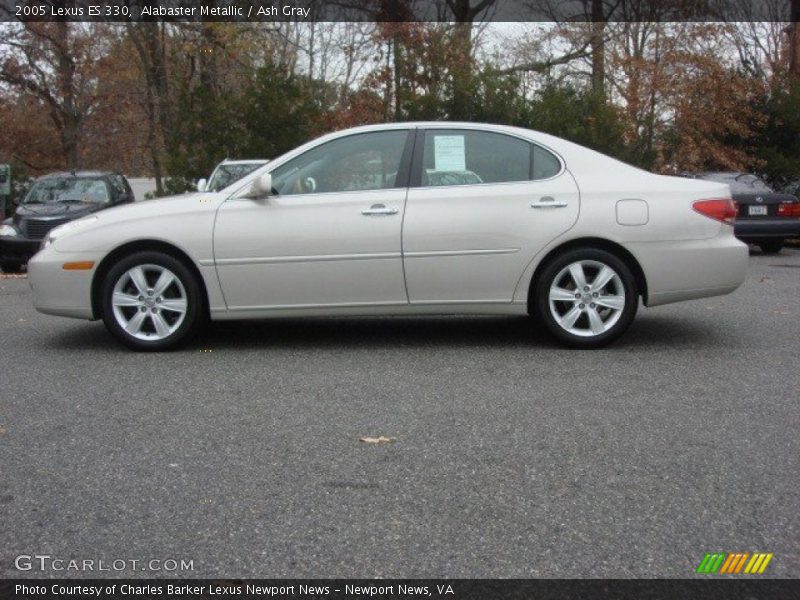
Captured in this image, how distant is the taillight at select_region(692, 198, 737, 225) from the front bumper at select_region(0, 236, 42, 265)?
11.2m

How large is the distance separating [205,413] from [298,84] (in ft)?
53.2

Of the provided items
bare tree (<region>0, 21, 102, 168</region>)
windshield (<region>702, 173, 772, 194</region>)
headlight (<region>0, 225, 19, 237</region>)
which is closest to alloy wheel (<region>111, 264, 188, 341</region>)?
headlight (<region>0, 225, 19, 237</region>)

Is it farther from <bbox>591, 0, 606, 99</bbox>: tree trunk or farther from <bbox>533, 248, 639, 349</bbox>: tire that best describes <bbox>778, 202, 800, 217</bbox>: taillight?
<bbox>591, 0, 606, 99</bbox>: tree trunk

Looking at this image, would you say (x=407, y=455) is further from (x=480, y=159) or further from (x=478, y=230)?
(x=480, y=159)

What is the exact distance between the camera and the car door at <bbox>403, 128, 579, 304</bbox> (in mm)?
6824

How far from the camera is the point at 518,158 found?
7086mm

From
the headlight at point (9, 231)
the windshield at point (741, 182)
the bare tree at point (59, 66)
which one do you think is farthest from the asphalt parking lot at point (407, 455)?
the bare tree at point (59, 66)

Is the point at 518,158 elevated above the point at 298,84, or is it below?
below

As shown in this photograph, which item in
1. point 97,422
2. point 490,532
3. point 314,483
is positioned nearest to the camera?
point 490,532

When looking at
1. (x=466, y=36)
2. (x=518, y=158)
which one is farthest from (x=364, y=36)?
(x=518, y=158)

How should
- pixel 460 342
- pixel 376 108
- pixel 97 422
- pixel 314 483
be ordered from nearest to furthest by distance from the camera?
pixel 314 483 → pixel 97 422 → pixel 460 342 → pixel 376 108

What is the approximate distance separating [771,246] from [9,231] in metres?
12.2

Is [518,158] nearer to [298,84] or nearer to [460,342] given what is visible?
[460,342]

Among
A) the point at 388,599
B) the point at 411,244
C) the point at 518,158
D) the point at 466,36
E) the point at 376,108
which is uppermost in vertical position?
the point at 466,36
